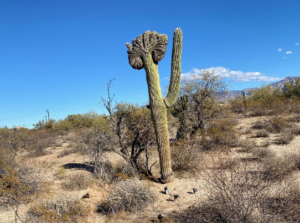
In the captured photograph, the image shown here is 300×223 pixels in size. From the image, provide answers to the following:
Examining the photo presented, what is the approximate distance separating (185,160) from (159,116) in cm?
224

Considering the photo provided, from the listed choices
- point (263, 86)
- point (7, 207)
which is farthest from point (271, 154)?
point (263, 86)

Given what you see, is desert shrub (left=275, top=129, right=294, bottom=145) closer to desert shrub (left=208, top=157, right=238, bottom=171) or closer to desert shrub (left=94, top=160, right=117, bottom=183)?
desert shrub (left=208, top=157, right=238, bottom=171)

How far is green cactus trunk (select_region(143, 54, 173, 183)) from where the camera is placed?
20.8ft

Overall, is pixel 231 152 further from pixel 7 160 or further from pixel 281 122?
pixel 7 160

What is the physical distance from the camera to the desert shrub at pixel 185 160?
738 centimetres

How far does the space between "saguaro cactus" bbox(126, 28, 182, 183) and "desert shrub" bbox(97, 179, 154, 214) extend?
4.91 ft

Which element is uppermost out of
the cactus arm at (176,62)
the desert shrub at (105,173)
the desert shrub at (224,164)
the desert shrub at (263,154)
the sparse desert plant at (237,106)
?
the cactus arm at (176,62)

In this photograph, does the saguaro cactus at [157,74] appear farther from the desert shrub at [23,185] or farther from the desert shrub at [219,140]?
the desert shrub at [219,140]

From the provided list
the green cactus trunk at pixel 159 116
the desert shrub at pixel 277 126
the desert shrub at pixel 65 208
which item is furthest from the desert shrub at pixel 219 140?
the desert shrub at pixel 65 208

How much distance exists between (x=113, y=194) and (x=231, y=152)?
601 centimetres

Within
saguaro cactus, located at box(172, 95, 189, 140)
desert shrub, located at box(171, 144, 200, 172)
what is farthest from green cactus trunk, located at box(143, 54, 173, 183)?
saguaro cactus, located at box(172, 95, 189, 140)

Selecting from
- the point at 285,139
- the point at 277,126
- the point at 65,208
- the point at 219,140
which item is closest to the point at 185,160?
the point at 219,140

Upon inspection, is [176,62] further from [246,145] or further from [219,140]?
[246,145]

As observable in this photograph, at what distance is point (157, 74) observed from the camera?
654 centimetres
